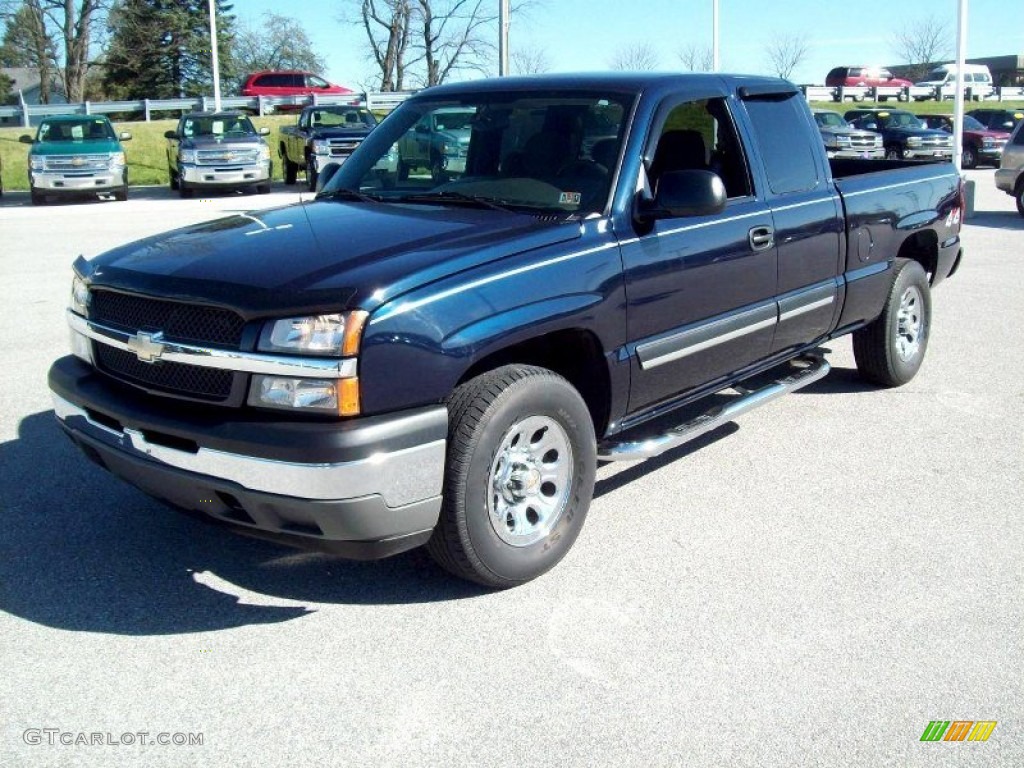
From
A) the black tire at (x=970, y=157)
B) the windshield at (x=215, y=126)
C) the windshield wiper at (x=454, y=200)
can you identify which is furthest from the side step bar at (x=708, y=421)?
the black tire at (x=970, y=157)

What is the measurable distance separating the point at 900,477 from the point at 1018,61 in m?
96.1

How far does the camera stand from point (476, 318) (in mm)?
3705

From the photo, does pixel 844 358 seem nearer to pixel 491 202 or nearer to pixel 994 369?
pixel 994 369

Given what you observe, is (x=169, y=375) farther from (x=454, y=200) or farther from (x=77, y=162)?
(x=77, y=162)

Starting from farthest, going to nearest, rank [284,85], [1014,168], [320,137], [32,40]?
[32,40] < [284,85] < [320,137] < [1014,168]

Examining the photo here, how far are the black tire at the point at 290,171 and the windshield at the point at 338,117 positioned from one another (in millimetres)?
1248

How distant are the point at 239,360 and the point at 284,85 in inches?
1706

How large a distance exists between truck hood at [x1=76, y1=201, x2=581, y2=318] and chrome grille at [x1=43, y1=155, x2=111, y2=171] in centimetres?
1857

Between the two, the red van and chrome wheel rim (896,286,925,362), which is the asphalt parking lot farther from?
the red van

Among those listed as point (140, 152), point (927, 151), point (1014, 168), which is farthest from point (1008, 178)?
point (140, 152)

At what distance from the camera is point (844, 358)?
25.4ft

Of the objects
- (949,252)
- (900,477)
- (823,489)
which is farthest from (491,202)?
(949,252)
